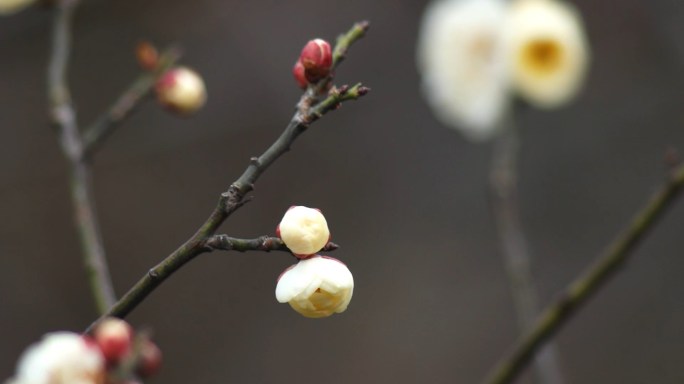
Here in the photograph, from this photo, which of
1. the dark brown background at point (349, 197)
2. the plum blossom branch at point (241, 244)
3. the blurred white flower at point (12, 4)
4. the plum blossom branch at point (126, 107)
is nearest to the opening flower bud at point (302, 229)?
the plum blossom branch at point (241, 244)

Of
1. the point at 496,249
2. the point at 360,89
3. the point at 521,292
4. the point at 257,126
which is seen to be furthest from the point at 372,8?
the point at 360,89

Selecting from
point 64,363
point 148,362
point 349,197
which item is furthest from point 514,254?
point 349,197

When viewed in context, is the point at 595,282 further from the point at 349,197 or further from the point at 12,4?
the point at 349,197

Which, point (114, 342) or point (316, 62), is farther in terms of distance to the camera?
point (316, 62)

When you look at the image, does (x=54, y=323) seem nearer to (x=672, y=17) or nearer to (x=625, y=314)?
(x=625, y=314)

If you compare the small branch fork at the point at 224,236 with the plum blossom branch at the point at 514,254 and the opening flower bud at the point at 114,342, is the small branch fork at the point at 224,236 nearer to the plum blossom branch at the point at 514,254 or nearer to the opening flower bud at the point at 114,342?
the opening flower bud at the point at 114,342

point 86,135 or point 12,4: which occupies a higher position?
point 12,4
